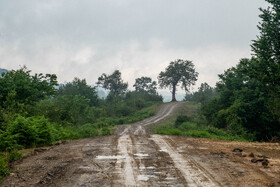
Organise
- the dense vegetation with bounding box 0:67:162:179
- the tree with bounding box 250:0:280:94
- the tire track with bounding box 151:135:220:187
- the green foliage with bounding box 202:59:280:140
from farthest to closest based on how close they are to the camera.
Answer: the green foliage with bounding box 202:59:280:140 < the tree with bounding box 250:0:280:94 < the dense vegetation with bounding box 0:67:162:179 < the tire track with bounding box 151:135:220:187

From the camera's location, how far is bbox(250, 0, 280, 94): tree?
52.1 ft

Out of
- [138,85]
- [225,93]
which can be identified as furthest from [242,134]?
[138,85]

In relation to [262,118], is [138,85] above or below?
above

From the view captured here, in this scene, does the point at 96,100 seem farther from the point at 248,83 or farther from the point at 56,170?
the point at 56,170

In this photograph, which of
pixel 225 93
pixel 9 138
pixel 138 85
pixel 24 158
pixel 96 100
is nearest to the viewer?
pixel 24 158

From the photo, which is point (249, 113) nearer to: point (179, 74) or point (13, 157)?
point (13, 157)

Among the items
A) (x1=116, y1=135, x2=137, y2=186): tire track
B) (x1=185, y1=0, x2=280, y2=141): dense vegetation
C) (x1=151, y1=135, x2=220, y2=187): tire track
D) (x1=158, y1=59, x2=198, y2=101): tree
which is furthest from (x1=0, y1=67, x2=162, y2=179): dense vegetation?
(x1=158, y1=59, x2=198, y2=101): tree

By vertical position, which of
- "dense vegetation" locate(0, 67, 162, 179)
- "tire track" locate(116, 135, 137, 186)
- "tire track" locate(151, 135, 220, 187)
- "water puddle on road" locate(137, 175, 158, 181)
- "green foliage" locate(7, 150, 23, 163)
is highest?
"dense vegetation" locate(0, 67, 162, 179)

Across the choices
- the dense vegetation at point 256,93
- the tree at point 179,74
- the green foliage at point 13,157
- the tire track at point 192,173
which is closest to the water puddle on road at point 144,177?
the tire track at point 192,173

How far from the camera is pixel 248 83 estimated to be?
84.4ft

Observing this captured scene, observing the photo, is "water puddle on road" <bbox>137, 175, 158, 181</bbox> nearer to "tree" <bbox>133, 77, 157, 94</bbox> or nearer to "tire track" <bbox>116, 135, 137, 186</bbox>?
"tire track" <bbox>116, 135, 137, 186</bbox>

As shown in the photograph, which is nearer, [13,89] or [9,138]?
[9,138]

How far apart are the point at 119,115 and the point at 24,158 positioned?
127 ft

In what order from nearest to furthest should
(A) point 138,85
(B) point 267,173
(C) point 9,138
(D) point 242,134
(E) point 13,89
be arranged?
(B) point 267,173 < (C) point 9,138 < (E) point 13,89 < (D) point 242,134 < (A) point 138,85
